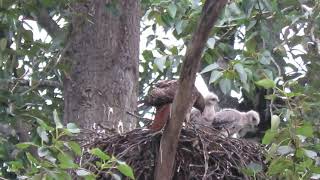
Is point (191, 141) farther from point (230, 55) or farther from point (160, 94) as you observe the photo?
point (230, 55)

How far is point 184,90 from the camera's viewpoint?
3719mm

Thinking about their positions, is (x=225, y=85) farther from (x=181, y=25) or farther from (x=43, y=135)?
(x=43, y=135)

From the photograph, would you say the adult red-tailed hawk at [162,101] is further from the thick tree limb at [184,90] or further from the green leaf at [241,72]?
the green leaf at [241,72]

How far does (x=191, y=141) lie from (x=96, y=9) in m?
1.43

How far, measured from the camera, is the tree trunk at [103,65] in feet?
16.5

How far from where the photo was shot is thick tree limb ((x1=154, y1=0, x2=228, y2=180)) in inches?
140

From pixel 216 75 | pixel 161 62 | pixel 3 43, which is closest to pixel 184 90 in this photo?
pixel 216 75

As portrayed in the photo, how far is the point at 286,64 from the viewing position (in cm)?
621

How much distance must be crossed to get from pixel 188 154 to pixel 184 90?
679mm

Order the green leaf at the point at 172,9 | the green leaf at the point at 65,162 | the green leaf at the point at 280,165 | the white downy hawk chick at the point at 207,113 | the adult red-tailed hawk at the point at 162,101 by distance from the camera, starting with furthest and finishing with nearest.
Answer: the white downy hawk chick at the point at 207,113 < the green leaf at the point at 172,9 < the adult red-tailed hawk at the point at 162,101 < the green leaf at the point at 280,165 < the green leaf at the point at 65,162

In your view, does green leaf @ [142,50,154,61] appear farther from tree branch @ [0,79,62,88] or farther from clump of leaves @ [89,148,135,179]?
clump of leaves @ [89,148,135,179]

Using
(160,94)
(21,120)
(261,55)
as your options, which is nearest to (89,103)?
(21,120)

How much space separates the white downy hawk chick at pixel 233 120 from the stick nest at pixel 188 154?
1620 mm

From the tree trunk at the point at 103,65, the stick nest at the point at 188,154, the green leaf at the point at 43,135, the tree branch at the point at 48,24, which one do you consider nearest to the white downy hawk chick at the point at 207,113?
the tree trunk at the point at 103,65
